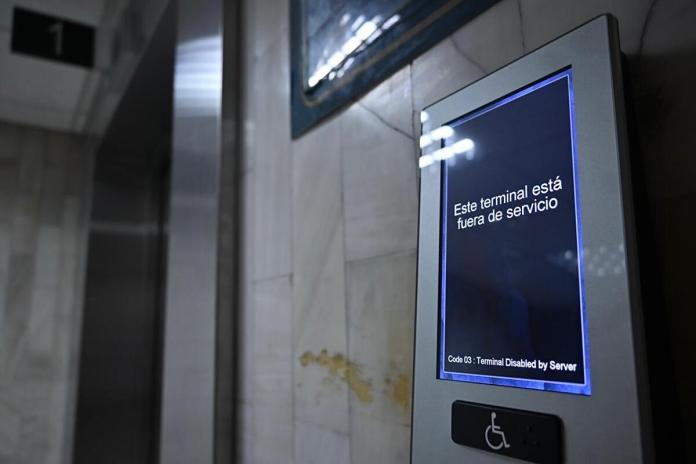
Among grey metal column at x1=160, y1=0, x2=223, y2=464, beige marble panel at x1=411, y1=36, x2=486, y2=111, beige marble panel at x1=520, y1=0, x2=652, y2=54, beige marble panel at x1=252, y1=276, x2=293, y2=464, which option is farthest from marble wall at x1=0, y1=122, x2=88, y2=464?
beige marble panel at x1=520, y1=0, x2=652, y2=54

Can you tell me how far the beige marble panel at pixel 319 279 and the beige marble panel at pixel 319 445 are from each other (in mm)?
16

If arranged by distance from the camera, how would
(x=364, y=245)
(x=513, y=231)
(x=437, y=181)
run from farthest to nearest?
(x=364, y=245)
(x=437, y=181)
(x=513, y=231)

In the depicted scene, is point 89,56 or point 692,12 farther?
point 89,56

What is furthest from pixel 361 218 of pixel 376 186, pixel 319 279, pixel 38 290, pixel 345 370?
pixel 38 290

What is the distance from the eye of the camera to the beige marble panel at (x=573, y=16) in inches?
23.1

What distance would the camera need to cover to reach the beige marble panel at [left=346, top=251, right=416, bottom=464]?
870mm

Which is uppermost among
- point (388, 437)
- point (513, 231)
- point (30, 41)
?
point (30, 41)

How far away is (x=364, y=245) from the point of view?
1.00 m

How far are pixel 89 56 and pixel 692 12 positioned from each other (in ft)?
10.3

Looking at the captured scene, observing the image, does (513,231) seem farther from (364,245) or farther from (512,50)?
(364,245)

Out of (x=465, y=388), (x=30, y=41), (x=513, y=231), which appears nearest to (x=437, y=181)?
(x=513, y=231)

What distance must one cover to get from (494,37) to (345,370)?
670 millimetres

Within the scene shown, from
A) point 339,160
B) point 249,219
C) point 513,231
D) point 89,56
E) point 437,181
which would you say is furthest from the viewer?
point 89,56

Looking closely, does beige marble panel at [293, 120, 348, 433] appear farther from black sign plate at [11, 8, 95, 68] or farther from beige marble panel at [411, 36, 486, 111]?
black sign plate at [11, 8, 95, 68]
